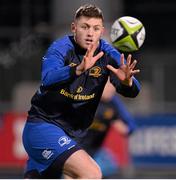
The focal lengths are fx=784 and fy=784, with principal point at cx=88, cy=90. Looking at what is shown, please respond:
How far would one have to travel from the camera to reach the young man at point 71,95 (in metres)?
6.65

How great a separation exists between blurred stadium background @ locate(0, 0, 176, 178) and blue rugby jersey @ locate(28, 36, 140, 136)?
744 centimetres

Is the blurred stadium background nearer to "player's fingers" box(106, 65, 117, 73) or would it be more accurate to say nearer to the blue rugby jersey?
the blue rugby jersey

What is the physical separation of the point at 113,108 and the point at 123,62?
3828 mm

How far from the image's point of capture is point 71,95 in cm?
691

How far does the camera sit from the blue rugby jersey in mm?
6902

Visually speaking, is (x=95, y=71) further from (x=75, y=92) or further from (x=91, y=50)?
(x=91, y=50)

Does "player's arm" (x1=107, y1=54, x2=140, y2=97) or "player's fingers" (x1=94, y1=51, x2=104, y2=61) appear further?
"player's arm" (x1=107, y1=54, x2=140, y2=97)

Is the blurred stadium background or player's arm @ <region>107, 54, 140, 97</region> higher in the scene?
player's arm @ <region>107, 54, 140, 97</region>

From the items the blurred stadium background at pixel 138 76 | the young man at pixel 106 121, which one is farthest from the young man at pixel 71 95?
the blurred stadium background at pixel 138 76

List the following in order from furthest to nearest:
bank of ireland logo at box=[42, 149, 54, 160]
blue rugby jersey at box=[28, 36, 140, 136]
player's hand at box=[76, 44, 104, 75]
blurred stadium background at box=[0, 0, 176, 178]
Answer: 1. blurred stadium background at box=[0, 0, 176, 178]
2. blue rugby jersey at box=[28, 36, 140, 136]
3. bank of ireland logo at box=[42, 149, 54, 160]
4. player's hand at box=[76, 44, 104, 75]

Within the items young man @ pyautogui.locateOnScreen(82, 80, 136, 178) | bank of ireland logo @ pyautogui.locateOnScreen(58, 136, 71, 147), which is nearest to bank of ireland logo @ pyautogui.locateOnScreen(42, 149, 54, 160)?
bank of ireland logo @ pyautogui.locateOnScreen(58, 136, 71, 147)

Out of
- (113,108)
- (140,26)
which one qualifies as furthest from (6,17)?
(140,26)

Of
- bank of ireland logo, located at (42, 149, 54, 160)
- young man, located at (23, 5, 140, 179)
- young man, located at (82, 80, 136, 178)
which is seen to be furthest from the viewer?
young man, located at (82, 80, 136, 178)

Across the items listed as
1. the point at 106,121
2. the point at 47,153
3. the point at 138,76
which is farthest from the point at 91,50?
the point at 138,76
